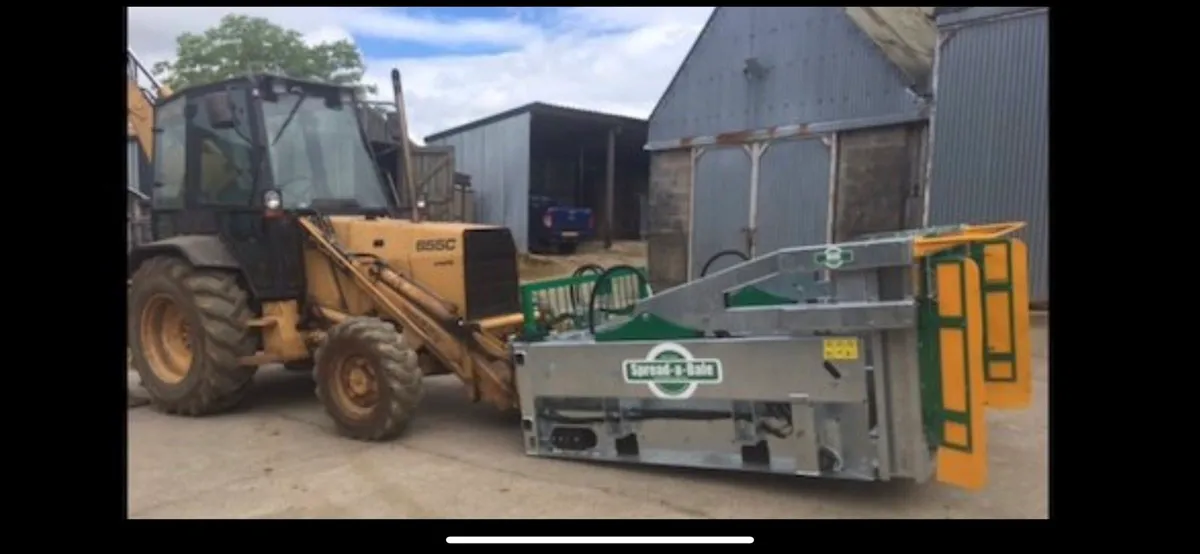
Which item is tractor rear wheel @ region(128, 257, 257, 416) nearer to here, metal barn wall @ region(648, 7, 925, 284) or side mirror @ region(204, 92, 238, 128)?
side mirror @ region(204, 92, 238, 128)

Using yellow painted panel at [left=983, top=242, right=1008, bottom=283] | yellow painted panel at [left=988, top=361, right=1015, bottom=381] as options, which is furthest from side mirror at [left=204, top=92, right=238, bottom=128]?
yellow painted panel at [left=988, top=361, right=1015, bottom=381]

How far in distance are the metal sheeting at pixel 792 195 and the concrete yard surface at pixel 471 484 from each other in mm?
5893

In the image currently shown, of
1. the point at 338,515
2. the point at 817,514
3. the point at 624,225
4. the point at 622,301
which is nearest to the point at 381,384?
the point at 338,515

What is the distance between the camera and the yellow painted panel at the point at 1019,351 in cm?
356

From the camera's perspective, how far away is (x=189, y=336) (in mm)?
5719

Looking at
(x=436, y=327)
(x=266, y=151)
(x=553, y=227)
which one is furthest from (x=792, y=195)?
(x=266, y=151)

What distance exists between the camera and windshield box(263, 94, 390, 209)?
5766 mm

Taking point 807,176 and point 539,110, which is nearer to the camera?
point 807,176

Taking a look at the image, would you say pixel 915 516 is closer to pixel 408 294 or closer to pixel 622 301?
pixel 622 301

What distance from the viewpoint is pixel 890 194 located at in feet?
33.6

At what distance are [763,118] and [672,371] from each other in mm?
8120

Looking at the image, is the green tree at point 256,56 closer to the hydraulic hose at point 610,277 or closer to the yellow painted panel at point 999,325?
the hydraulic hose at point 610,277

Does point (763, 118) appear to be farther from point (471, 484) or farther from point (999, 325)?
point (471, 484)
